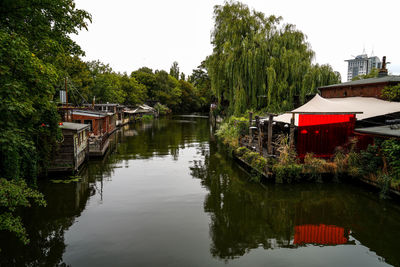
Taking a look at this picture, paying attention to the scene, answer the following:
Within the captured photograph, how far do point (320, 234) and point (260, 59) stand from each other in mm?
19762

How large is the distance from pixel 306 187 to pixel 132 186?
384 inches

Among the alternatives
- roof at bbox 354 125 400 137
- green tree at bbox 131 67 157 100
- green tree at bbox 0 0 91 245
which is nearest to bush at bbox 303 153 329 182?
roof at bbox 354 125 400 137

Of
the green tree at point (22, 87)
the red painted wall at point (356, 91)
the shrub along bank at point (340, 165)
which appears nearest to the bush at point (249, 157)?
the shrub along bank at point (340, 165)

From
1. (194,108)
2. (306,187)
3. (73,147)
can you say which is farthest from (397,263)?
(194,108)

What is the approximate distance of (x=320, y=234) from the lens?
10055mm

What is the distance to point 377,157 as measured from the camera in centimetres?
1381

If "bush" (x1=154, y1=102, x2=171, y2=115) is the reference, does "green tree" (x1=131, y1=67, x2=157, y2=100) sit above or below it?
above

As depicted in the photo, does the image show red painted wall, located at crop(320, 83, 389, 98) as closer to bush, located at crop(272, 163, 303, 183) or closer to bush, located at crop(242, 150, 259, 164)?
bush, located at crop(272, 163, 303, 183)

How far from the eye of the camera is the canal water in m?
8.50

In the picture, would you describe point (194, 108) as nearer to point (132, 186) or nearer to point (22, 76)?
point (132, 186)

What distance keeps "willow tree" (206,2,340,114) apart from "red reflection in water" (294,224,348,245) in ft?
55.0

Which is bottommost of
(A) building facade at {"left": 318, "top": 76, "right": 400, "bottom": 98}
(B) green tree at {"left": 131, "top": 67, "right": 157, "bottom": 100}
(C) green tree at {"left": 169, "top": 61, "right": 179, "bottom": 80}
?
(A) building facade at {"left": 318, "top": 76, "right": 400, "bottom": 98}

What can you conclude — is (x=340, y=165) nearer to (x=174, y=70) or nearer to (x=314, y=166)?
(x=314, y=166)

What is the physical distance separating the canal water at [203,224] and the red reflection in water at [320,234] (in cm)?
4
